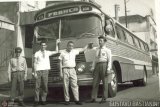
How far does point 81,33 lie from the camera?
15.7 ft

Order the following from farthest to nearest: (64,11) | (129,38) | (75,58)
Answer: (129,38)
(64,11)
(75,58)

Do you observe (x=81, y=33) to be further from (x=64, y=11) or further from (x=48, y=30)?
(x=48, y=30)

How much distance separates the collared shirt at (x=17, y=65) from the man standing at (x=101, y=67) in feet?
4.05

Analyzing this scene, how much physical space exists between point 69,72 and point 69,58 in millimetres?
230

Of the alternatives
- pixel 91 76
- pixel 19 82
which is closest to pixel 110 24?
pixel 91 76

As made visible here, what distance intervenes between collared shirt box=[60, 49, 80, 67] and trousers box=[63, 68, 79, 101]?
0.27 feet

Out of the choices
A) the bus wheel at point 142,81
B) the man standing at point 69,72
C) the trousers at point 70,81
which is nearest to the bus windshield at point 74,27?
the man standing at point 69,72

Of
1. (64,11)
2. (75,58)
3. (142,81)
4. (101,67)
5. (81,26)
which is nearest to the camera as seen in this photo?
(101,67)

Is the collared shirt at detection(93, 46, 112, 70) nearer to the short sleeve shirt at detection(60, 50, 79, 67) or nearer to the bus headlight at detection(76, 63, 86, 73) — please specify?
the bus headlight at detection(76, 63, 86, 73)

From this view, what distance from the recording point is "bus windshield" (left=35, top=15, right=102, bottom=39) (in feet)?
15.7

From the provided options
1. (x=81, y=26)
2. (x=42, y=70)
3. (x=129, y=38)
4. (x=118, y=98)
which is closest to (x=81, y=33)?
(x=81, y=26)

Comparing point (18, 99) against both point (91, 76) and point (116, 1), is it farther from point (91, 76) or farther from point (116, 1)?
point (116, 1)

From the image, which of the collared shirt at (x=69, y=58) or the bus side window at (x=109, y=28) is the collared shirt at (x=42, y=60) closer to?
the collared shirt at (x=69, y=58)

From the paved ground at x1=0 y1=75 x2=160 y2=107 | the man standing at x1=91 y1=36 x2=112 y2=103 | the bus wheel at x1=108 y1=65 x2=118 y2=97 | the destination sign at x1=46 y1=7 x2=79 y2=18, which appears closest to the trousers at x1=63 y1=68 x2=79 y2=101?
the paved ground at x1=0 y1=75 x2=160 y2=107
